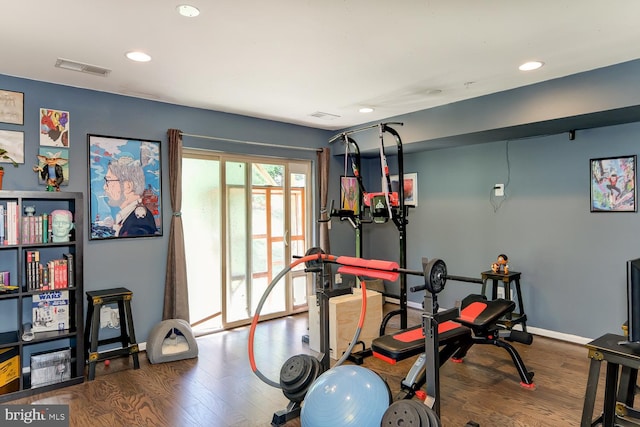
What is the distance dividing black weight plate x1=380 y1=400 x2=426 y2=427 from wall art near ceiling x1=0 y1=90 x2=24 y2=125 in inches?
142

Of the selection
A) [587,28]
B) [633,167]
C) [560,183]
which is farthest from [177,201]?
[633,167]

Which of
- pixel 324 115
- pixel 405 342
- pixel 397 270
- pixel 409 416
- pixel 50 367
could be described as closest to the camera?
pixel 409 416

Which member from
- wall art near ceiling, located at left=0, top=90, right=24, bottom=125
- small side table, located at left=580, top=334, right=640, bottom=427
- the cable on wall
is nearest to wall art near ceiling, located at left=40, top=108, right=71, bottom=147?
wall art near ceiling, located at left=0, top=90, right=24, bottom=125

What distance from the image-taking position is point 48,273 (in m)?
3.11

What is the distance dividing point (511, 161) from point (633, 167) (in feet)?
3.63

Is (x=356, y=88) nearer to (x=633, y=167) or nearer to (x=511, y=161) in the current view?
(x=511, y=161)

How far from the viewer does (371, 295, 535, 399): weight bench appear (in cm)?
238

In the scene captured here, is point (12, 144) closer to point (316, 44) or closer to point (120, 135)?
point (120, 135)

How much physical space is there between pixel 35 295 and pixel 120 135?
1.59 m

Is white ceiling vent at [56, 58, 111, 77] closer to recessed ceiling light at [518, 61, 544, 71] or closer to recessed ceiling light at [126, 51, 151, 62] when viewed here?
recessed ceiling light at [126, 51, 151, 62]

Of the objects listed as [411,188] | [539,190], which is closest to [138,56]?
[411,188]

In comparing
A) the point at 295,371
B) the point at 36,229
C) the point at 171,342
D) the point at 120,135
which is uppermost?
the point at 120,135

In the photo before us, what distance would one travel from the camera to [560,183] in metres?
3.98

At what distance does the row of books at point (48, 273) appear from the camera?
304cm
